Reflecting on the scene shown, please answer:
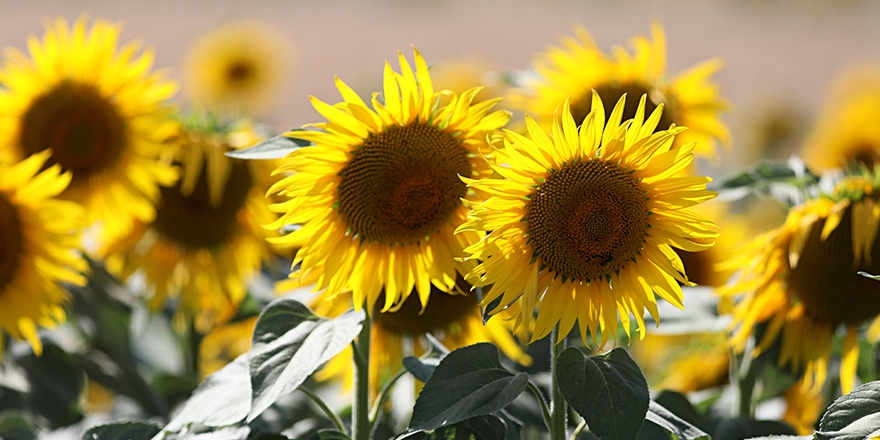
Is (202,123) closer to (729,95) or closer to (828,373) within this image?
(828,373)

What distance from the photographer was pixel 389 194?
0.94 metres

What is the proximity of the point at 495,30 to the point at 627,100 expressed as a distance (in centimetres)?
771

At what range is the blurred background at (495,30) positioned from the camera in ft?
22.5

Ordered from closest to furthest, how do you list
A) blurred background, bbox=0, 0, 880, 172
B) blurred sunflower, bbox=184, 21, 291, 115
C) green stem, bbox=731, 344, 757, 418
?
green stem, bbox=731, 344, 757, 418
blurred sunflower, bbox=184, 21, 291, 115
blurred background, bbox=0, 0, 880, 172

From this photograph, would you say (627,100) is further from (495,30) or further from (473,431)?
(495,30)

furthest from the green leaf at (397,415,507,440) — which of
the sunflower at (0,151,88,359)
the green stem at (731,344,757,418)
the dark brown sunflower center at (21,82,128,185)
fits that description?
the dark brown sunflower center at (21,82,128,185)

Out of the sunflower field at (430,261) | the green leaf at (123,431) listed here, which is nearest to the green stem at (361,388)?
the sunflower field at (430,261)

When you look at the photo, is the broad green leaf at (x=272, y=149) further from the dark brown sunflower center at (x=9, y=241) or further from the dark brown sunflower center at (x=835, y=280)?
the dark brown sunflower center at (x=835, y=280)

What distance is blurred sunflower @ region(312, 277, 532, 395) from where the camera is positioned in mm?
1226

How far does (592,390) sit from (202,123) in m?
1.03

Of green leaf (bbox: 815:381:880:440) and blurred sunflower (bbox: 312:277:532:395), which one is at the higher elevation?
green leaf (bbox: 815:381:880:440)

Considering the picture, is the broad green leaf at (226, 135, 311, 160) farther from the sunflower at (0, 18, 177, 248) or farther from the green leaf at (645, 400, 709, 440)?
the sunflower at (0, 18, 177, 248)

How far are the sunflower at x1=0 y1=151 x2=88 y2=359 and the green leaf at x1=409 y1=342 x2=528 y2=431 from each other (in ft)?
2.32

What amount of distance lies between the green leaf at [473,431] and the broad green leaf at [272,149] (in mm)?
299
